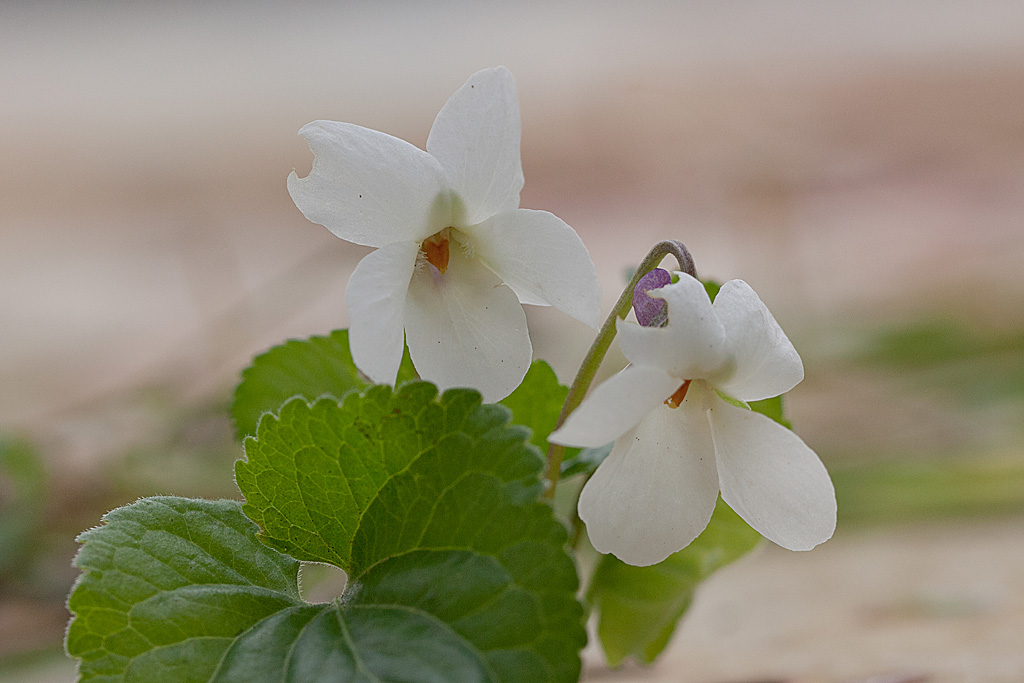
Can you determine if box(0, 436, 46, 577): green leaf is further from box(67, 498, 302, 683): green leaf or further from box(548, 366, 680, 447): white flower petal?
box(548, 366, 680, 447): white flower petal

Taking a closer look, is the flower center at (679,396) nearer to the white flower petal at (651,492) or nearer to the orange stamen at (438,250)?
the white flower petal at (651,492)

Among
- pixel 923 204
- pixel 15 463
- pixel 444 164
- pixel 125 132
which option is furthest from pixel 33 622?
pixel 125 132

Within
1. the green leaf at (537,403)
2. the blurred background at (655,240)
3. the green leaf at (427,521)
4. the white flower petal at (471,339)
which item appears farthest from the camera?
the blurred background at (655,240)

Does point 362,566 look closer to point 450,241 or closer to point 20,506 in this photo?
point 450,241

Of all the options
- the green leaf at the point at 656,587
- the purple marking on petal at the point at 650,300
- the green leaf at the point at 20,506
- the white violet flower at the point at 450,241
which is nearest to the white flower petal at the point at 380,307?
the white violet flower at the point at 450,241

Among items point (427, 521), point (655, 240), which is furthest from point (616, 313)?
point (655, 240)
